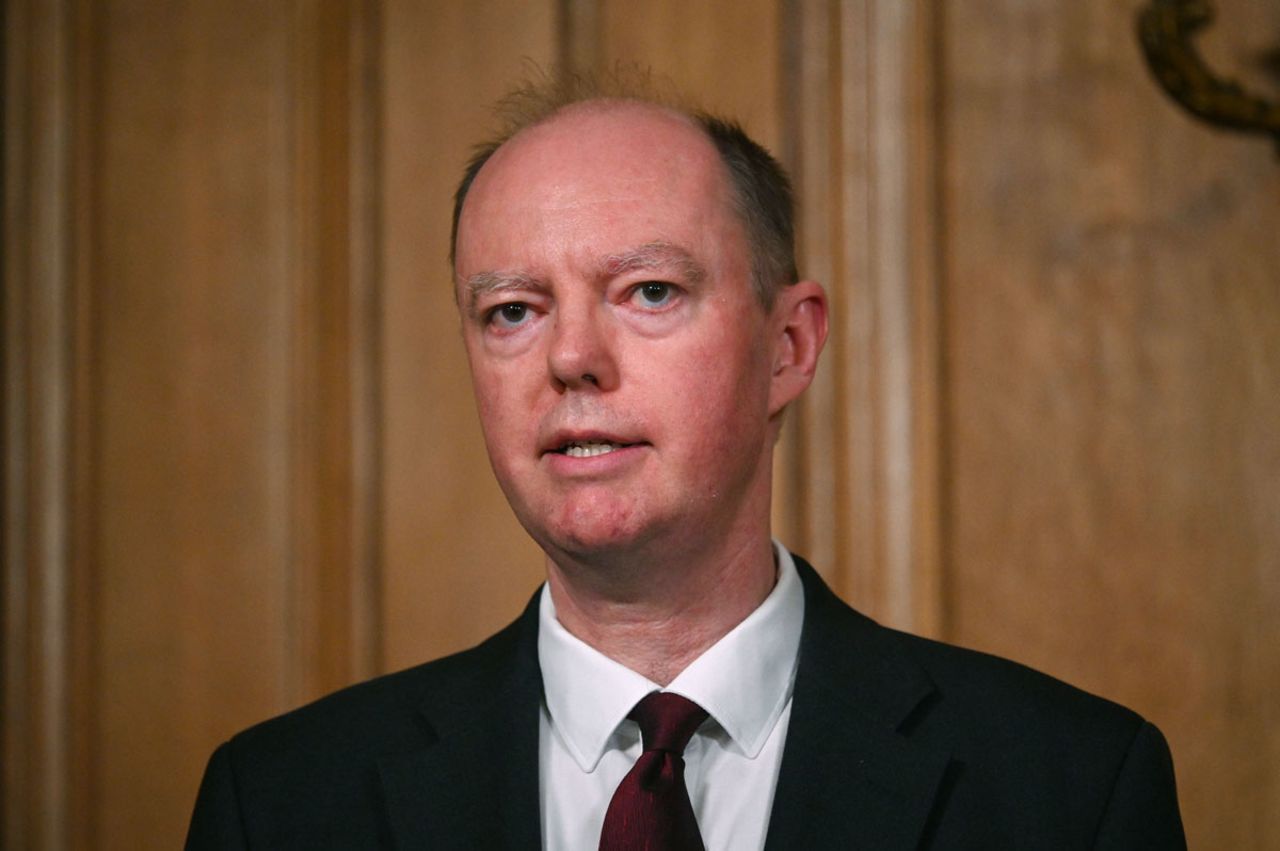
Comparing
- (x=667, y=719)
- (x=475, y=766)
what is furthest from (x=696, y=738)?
(x=475, y=766)

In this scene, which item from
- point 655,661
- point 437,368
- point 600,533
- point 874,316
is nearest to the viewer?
point 600,533

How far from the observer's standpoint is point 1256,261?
5.16 feet

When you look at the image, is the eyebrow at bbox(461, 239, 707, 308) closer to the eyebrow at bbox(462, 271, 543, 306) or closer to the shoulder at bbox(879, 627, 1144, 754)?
the eyebrow at bbox(462, 271, 543, 306)

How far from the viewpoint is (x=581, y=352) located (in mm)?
1118

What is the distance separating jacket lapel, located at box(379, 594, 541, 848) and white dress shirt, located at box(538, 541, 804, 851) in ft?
0.10

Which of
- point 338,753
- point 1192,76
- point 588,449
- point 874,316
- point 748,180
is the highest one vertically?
point 1192,76

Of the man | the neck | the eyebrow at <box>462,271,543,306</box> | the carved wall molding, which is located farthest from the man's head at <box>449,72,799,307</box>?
the carved wall molding

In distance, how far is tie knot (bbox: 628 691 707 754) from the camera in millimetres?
1160

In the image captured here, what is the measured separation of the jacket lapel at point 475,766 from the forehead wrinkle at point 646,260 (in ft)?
1.12

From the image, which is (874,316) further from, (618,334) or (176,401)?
(176,401)

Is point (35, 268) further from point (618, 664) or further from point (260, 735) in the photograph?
point (618, 664)

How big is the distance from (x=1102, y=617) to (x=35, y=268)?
1.30m

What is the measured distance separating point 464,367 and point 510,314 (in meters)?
0.56

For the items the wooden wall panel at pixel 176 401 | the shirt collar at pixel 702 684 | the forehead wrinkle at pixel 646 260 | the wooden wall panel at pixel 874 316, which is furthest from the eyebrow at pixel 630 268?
the wooden wall panel at pixel 176 401
